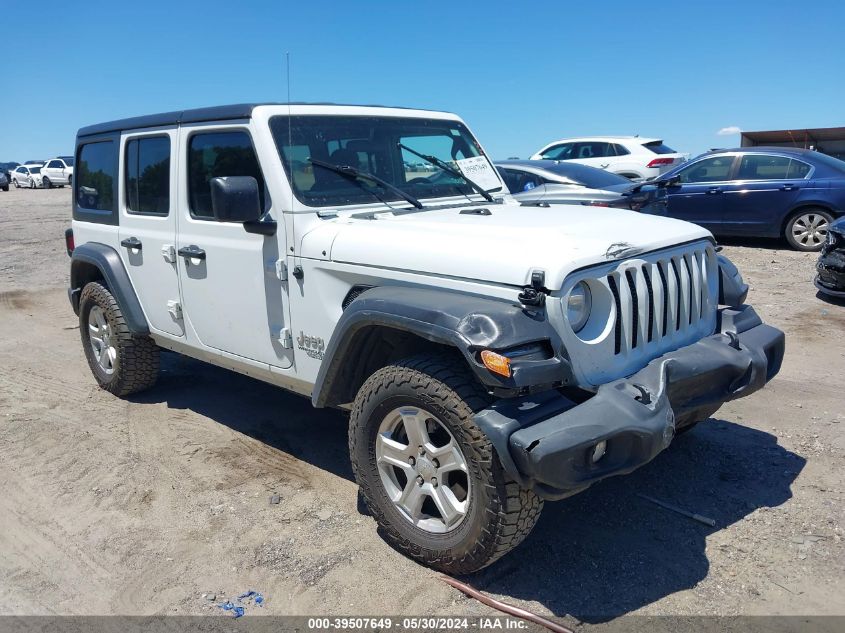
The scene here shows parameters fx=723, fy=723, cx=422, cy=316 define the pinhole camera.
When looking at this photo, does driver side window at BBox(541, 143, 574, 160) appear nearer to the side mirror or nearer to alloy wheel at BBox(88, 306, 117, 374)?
alloy wheel at BBox(88, 306, 117, 374)

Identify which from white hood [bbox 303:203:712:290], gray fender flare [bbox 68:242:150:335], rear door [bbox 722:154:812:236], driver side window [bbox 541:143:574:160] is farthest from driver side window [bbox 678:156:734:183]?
gray fender flare [bbox 68:242:150:335]

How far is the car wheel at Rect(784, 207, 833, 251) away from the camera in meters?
10.3

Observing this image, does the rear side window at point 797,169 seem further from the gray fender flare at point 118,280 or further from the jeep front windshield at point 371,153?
the gray fender flare at point 118,280

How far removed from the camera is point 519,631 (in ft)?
9.32

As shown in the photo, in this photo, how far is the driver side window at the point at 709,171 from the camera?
1112 cm

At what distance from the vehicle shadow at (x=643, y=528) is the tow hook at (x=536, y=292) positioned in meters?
1.25

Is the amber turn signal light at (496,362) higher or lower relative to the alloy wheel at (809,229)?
higher

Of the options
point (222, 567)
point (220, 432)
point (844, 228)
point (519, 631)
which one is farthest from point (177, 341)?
point (844, 228)

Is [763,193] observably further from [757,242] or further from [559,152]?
[559,152]

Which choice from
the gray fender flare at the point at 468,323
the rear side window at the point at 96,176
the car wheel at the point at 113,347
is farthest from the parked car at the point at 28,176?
the gray fender flare at the point at 468,323

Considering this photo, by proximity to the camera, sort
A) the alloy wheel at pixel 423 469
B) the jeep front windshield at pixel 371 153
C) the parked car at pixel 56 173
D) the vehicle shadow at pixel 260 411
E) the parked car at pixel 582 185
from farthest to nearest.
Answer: the parked car at pixel 56 173, the parked car at pixel 582 185, the vehicle shadow at pixel 260 411, the jeep front windshield at pixel 371 153, the alloy wheel at pixel 423 469

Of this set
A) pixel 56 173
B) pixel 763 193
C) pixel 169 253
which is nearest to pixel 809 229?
pixel 763 193

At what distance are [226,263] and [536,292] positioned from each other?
2.11m

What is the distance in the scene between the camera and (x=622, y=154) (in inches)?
652
